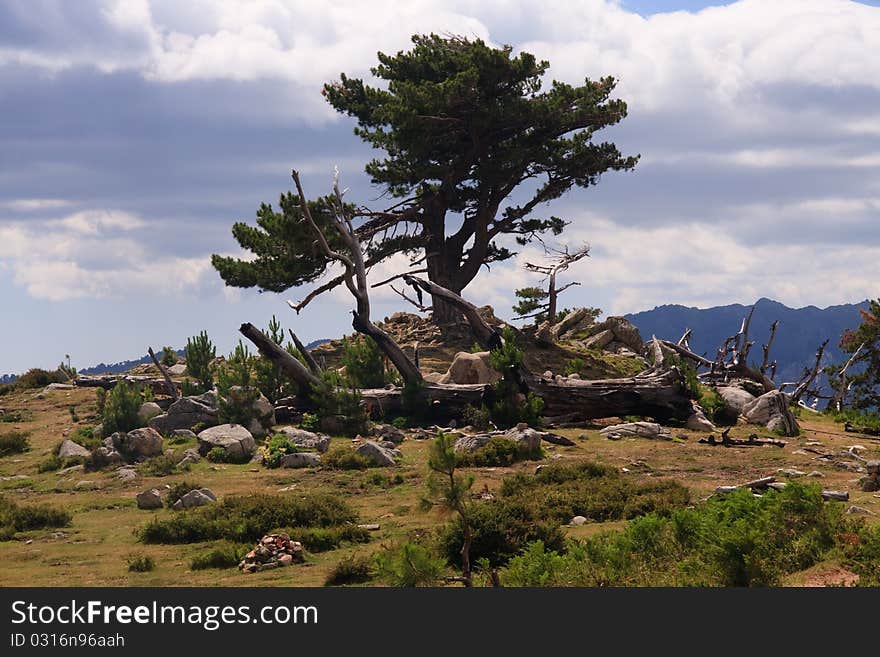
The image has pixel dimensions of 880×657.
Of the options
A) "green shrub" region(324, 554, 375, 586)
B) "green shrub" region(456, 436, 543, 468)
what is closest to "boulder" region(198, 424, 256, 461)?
"green shrub" region(456, 436, 543, 468)

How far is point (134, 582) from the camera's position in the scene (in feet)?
41.9

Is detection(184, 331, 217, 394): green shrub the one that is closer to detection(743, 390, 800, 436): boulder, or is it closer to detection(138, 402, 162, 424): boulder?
detection(138, 402, 162, 424): boulder

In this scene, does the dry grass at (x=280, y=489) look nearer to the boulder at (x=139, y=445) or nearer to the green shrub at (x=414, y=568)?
the green shrub at (x=414, y=568)

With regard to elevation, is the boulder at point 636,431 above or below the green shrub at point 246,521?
above

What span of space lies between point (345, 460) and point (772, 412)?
13622mm

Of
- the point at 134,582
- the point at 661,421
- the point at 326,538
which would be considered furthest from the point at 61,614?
the point at 661,421

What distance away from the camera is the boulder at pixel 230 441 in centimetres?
2419

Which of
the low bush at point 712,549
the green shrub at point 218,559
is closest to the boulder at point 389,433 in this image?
the green shrub at point 218,559

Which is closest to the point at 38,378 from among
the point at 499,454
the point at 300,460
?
the point at 300,460

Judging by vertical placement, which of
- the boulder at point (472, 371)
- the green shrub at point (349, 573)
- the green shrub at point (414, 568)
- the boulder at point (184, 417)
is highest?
the boulder at point (472, 371)

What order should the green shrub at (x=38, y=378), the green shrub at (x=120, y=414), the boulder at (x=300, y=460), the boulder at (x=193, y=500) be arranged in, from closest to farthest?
1. the boulder at (x=193, y=500)
2. the boulder at (x=300, y=460)
3. the green shrub at (x=120, y=414)
4. the green shrub at (x=38, y=378)

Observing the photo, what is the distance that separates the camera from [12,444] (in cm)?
2792

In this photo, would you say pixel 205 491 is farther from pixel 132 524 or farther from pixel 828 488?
pixel 828 488

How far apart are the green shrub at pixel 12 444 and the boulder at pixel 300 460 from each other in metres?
9.98
